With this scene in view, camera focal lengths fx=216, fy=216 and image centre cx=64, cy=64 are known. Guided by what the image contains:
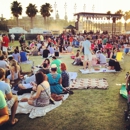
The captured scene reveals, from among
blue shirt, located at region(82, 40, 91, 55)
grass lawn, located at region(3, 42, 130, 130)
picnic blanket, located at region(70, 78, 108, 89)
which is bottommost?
grass lawn, located at region(3, 42, 130, 130)

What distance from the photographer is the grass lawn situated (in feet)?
16.8

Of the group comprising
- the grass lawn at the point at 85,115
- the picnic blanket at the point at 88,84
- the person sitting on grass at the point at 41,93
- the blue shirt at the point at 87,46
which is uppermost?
the blue shirt at the point at 87,46

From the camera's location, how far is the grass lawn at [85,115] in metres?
5.11

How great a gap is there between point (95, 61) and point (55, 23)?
6912 cm

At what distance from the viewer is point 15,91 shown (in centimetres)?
775

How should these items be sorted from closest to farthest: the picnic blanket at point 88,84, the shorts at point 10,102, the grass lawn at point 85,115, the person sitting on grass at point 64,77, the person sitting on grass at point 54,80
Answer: the shorts at point 10,102
the grass lawn at point 85,115
the person sitting on grass at point 54,80
the person sitting on grass at point 64,77
the picnic blanket at point 88,84

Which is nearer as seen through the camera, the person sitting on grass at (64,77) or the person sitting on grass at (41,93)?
the person sitting on grass at (41,93)

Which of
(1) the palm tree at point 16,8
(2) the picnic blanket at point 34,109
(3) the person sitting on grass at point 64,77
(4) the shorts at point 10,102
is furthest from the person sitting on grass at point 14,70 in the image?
(1) the palm tree at point 16,8

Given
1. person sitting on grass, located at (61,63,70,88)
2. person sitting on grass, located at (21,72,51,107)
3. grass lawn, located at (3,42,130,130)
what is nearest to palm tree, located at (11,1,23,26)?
person sitting on grass, located at (61,63,70,88)

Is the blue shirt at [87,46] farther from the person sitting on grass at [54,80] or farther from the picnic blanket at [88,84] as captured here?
the person sitting on grass at [54,80]

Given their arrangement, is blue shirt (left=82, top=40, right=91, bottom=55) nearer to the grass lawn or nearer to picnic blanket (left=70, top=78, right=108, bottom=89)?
picnic blanket (left=70, top=78, right=108, bottom=89)

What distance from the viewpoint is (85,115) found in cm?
572

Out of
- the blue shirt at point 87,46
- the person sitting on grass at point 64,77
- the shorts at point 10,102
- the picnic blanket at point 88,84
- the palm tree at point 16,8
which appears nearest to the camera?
the shorts at point 10,102

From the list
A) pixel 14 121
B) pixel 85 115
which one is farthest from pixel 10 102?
pixel 85 115
